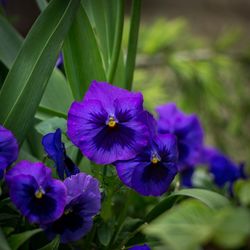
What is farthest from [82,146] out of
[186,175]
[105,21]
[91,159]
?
[186,175]

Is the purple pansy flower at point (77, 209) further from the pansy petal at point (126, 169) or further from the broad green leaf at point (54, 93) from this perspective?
the broad green leaf at point (54, 93)

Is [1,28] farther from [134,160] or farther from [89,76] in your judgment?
[134,160]

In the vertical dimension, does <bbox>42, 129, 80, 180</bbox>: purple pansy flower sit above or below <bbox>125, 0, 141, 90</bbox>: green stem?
below

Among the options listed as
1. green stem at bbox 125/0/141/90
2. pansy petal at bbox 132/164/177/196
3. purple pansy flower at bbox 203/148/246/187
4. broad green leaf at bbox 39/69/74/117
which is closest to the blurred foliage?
purple pansy flower at bbox 203/148/246/187

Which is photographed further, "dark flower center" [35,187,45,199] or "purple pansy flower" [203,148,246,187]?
"purple pansy flower" [203,148,246,187]

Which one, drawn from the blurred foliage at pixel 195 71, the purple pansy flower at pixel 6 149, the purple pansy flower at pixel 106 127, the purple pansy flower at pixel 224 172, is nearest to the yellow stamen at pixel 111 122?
the purple pansy flower at pixel 106 127

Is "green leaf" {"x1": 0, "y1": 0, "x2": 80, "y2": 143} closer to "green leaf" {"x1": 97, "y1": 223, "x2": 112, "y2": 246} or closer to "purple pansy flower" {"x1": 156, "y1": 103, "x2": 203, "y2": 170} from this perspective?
"green leaf" {"x1": 97, "y1": 223, "x2": 112, "y2": 246}

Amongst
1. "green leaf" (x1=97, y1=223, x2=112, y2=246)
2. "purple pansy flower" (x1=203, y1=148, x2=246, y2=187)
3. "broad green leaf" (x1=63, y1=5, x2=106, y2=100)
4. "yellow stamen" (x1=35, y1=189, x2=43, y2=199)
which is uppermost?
"broad green leaf" (x1=63, y1=5, x2=106, y2=100)

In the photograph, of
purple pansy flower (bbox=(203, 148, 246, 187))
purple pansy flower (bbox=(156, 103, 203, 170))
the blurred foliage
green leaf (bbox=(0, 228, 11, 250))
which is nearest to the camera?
green leaf (bbox=(0, 228, 11, 250))
